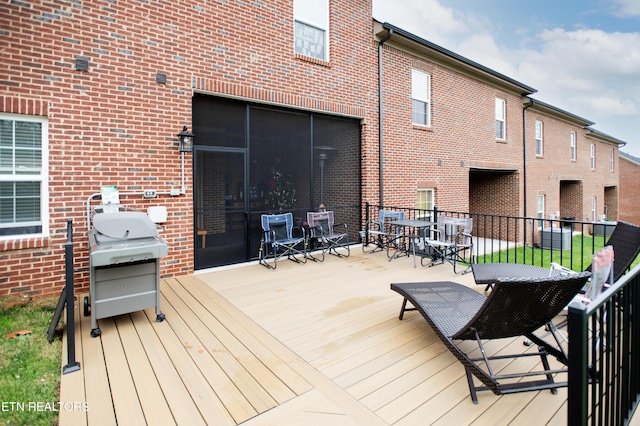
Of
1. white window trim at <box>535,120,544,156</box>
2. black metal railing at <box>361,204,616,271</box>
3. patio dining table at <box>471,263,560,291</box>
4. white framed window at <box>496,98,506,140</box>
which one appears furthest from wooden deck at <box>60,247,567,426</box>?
white window trim at <box>535,120,544,156</box>

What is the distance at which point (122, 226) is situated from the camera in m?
3.45

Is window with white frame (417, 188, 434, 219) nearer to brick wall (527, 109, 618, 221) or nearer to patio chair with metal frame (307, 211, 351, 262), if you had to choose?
patio chair with metal frame (307, 211, 351, 262)

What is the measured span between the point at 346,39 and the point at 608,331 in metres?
7.31

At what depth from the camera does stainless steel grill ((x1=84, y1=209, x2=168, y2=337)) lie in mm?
3107

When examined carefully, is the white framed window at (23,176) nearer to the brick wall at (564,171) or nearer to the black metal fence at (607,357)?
the black metal fence at (607,357)

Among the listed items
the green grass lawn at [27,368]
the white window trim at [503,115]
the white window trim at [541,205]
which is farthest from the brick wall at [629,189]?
the green grass lawn at [27,368]

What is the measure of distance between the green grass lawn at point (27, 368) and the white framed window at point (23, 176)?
95cm

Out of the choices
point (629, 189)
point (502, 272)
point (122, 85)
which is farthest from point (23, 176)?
point (629, 189)

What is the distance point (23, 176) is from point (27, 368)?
272cm

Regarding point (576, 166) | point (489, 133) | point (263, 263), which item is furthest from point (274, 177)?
point (576, 166)

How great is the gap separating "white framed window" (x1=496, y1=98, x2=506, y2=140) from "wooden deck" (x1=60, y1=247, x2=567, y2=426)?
10.7 meters

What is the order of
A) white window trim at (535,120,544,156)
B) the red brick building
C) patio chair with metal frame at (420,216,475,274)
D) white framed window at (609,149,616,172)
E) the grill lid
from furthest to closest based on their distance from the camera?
1. white framed window at (609,149,616,172)
2. white window trim at (535,120,544,156)
3. patio chair with metal frame at (420,216,475,274)
4. the red brick building
5. the grill lid

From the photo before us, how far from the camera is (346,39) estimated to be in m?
7.29

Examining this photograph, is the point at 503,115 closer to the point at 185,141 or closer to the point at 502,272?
the point at 502,272
